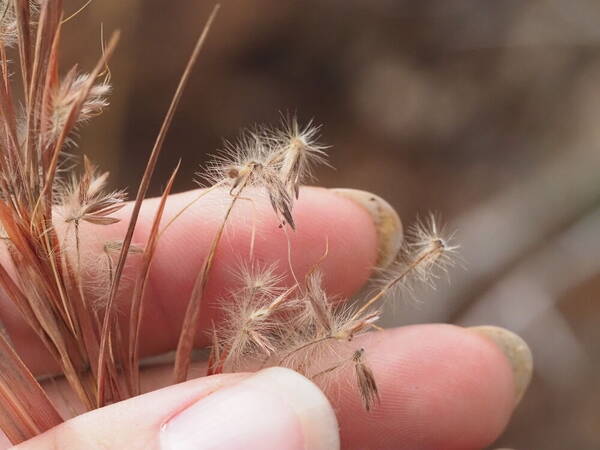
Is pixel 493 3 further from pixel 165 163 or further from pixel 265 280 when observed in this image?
pixel 265 280

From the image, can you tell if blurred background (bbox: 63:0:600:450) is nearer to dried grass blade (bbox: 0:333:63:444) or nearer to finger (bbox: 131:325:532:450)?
finger (bbox: 131:325:532:450)

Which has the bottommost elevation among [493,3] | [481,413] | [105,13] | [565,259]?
[481,413]

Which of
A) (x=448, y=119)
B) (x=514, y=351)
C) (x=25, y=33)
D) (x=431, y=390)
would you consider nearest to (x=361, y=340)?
(x=431, y=390)

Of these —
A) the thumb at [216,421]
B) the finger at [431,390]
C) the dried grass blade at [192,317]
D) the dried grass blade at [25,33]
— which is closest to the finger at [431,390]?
the finger at [431,390]

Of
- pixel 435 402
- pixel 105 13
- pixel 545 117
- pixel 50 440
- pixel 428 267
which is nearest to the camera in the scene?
pixel 50 440

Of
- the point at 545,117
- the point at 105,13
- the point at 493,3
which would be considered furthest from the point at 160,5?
the point at 545,117

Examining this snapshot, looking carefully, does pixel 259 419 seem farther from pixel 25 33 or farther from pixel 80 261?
pixel 25 33
